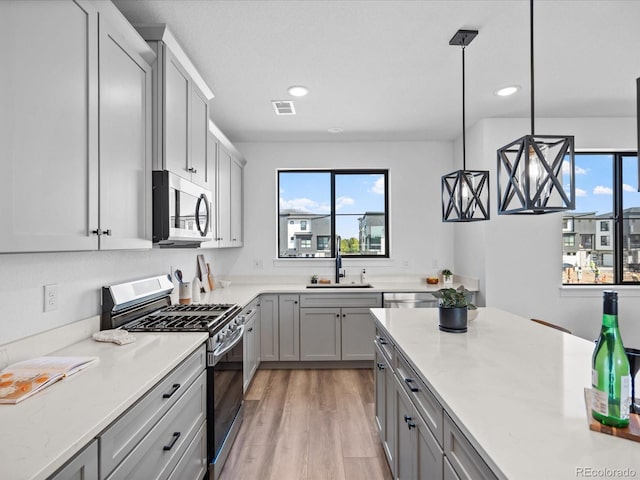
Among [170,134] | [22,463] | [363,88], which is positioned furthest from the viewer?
[363,88]

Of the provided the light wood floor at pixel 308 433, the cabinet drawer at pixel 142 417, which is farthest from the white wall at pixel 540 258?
the cabinet drawer at pixel 142 417

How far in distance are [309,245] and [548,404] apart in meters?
3.72

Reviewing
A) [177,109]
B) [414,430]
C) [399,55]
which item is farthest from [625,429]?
[177,109]

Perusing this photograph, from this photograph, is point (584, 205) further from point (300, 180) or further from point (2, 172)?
point (2, 172)

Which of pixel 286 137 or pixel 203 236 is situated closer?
pixel 203 236

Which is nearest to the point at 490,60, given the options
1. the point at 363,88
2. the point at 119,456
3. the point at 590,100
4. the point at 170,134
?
the point at 363,88

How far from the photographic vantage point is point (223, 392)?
2.27 m

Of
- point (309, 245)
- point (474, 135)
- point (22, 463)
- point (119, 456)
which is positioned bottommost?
point (119, 456)

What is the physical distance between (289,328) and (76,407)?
9.74ft

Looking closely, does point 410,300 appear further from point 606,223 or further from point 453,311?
point 606,223

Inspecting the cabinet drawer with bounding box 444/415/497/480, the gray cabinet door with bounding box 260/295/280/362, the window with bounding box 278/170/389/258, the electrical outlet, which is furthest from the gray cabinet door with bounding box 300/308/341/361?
the cabinet drawer with bounding box 444/415/497/480

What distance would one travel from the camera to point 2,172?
1101 millimetres

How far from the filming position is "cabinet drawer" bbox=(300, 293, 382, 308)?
4.00 m

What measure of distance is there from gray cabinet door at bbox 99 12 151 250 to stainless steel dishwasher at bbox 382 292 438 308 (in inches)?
104
